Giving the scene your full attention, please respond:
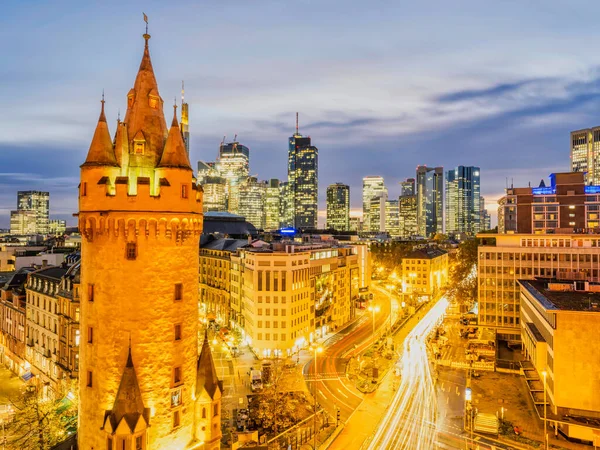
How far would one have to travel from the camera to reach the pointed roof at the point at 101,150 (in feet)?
79.9

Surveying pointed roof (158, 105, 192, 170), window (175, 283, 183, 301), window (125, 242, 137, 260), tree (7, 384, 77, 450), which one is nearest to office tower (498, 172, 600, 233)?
tree (7, 384, 77, 450)

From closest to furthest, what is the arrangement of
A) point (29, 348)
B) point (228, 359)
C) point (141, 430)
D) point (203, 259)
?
point (141, 430) → point (29, 348) → point (228, 359) → point (203, 259)

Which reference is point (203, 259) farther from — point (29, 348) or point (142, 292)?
point (142, 292)

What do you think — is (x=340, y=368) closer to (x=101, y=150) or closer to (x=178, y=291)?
(x=178, y=291)

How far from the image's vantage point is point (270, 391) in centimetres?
5831

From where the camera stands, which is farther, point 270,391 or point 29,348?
point 29,348

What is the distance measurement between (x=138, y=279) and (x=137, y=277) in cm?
13

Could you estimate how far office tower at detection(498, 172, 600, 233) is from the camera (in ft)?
458

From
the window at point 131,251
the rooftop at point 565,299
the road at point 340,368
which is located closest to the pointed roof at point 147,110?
the window at point 131,251

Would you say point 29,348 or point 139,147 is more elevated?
point 139,147

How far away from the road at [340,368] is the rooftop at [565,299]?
1211 inches

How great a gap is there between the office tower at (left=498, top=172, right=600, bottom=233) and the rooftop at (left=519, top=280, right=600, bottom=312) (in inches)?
2789

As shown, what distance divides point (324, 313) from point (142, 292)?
82.7m

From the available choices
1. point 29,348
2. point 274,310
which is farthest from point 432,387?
point 29,348
